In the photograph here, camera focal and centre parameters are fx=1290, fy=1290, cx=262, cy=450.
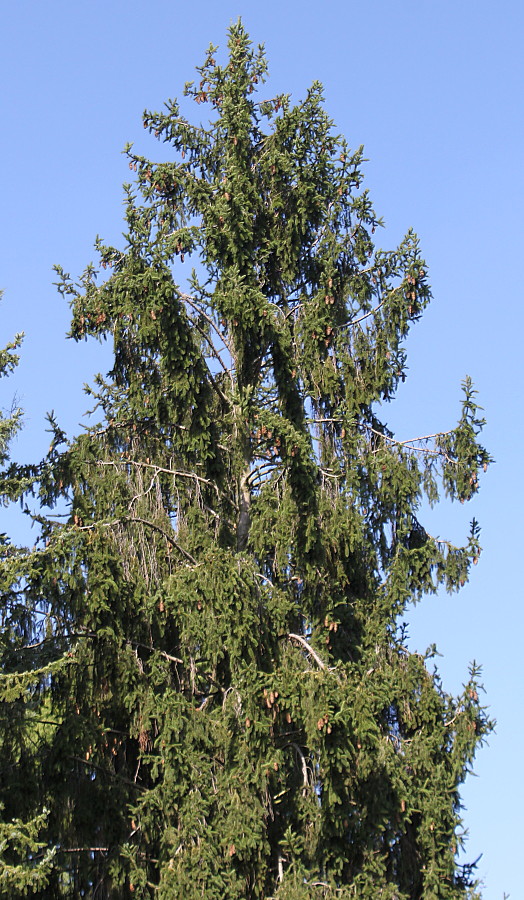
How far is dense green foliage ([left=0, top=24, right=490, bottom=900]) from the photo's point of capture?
523 inches

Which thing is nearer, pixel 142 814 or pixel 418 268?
pixel 142 814

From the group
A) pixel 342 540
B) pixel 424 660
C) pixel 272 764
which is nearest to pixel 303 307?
pixel 342 540

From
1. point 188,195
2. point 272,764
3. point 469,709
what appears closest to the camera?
point 272,764

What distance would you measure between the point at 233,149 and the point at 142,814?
875 cm

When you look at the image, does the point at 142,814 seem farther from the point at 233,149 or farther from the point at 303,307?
the point at 233,149

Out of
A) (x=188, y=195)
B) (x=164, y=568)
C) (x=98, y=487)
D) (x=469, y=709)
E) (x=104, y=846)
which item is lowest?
(x=104, y=846)

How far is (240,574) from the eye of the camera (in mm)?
13648

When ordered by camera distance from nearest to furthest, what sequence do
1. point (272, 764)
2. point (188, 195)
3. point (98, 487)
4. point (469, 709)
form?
point (272, 764), point (469, 709), point (98, 487), point (188, 195)

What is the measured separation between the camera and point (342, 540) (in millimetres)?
15000

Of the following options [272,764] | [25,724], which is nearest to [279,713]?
[272,764]

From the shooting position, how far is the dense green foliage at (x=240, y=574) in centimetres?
1329

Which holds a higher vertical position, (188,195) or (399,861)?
(188,195)

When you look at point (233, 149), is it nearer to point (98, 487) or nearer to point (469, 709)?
point (98, 487)

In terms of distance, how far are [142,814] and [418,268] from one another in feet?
24.7
